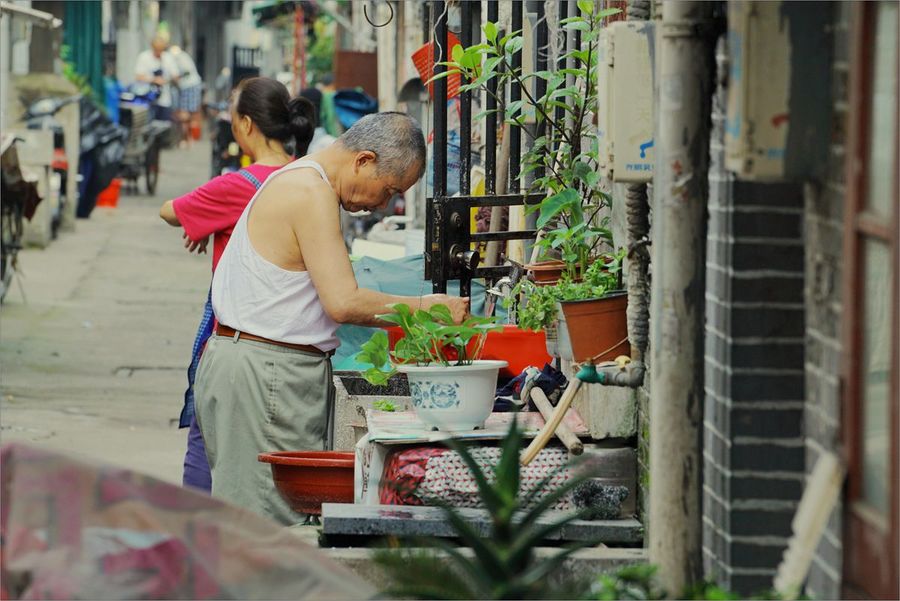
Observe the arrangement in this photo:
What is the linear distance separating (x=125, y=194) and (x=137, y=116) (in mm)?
1374

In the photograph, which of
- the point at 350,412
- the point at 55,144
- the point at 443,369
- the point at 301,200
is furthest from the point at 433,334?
the point at 55,144

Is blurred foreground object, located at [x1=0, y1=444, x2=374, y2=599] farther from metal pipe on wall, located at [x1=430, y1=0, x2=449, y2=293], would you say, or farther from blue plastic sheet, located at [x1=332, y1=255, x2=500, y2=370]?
blue plastic sheet, located at [x1=332, y1=255, x2=500, y2=370]

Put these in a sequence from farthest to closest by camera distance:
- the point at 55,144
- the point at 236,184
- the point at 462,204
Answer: the point at 55,144
the point at 462,204
the point at 236,184

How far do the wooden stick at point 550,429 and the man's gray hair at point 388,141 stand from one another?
1.02m

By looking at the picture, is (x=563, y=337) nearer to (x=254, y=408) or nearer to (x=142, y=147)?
(x=254, y=408)

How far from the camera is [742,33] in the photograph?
317cm

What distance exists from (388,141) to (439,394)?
2.81ft

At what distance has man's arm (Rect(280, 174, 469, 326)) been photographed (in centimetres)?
482

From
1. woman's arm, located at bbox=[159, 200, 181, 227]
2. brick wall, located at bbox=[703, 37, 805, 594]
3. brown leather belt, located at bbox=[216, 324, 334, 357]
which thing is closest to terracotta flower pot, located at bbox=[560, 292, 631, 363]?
brown leather belt, located at bbox=[216, 324, 334, 357]

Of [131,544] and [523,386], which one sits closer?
[131,544]

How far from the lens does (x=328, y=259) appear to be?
15.8 ft

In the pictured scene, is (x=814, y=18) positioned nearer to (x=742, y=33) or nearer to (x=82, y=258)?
(x=742, y=33)

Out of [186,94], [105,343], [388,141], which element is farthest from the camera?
[186,94]

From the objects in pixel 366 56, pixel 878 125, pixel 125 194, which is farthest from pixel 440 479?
pixel 125 194
